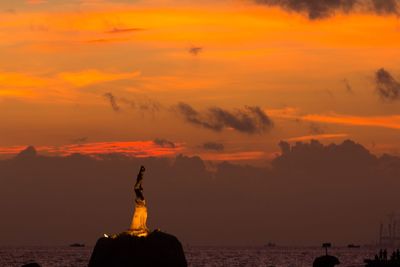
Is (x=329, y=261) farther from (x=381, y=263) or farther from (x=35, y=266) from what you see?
(x=35, y=266)

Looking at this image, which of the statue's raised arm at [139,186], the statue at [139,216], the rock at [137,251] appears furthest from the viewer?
the statue's raised arm at [139,186]

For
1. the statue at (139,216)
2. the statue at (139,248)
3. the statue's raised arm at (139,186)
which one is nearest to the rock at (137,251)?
the statue at (139,248)

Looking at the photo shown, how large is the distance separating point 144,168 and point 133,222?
4907 millimetres

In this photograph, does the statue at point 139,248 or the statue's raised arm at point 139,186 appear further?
the statue's raised arm at point 139,186

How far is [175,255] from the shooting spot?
88812 millimetres

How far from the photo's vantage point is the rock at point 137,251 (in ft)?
285

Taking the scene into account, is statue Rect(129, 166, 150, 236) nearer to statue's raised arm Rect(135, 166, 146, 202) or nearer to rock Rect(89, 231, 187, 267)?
statue's raised arm Rect(135, 166, 146, 202)

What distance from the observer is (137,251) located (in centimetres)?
8700

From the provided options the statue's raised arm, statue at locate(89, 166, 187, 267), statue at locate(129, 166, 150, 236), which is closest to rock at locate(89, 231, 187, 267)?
statue at locate(89, 166, 187, 267)

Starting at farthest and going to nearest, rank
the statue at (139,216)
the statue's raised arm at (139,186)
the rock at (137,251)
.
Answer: the statue's raised arm at (139,186) → the statue at (139,216) → the rock at (137,251)

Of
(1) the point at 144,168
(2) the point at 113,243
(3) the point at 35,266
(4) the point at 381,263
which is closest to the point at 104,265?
(2) the point at 113,243

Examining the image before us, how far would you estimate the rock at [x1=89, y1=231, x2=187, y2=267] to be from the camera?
8681cm

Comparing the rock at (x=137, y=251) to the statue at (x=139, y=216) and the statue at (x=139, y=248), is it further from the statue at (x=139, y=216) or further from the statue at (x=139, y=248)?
the statue at (x=139, y=216)

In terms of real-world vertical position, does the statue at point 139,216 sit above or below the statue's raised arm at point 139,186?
below
